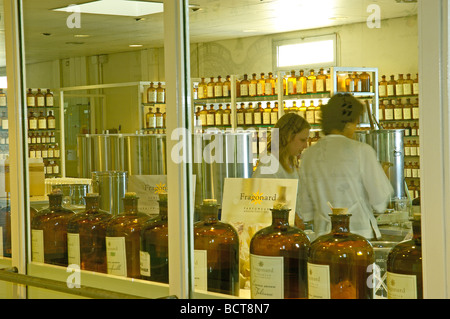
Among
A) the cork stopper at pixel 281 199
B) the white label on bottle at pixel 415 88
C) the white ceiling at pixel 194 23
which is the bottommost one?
the cork stopper at pixel 281 199

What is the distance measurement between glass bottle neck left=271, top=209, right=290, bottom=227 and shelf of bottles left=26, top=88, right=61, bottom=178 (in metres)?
0.84

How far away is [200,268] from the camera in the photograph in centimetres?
149

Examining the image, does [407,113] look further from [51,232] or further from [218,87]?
[51,232]

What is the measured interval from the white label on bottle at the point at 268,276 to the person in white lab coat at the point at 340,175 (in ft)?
0.41

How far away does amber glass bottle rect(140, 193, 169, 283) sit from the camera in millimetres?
1549

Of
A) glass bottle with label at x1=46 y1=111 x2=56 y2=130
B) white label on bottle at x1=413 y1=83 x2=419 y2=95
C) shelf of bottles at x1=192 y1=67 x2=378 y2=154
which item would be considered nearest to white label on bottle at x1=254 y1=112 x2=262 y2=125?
shelf of bottles at x1=192 y1=67 x2=378 y2=154

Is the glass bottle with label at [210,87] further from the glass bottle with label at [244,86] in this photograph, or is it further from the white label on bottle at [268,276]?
the white label on bottle at [268,276]

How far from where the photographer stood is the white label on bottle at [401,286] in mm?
1207

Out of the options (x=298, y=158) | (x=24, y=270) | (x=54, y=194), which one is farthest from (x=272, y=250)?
(x=24, y=270)

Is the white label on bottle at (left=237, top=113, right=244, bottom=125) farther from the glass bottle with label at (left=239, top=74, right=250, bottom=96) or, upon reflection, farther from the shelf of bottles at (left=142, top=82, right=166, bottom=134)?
the shelf of bottles at (left=142, top=82, right=166, bottom=134)

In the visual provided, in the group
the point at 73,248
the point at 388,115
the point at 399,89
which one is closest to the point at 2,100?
the point at 73,248

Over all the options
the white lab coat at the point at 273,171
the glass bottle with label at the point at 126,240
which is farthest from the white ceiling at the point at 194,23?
the glass bottle with label at the point at 126,240

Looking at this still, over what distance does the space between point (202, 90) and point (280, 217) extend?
42 cm

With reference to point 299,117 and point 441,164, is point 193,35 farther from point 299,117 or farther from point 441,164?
point 441,164
